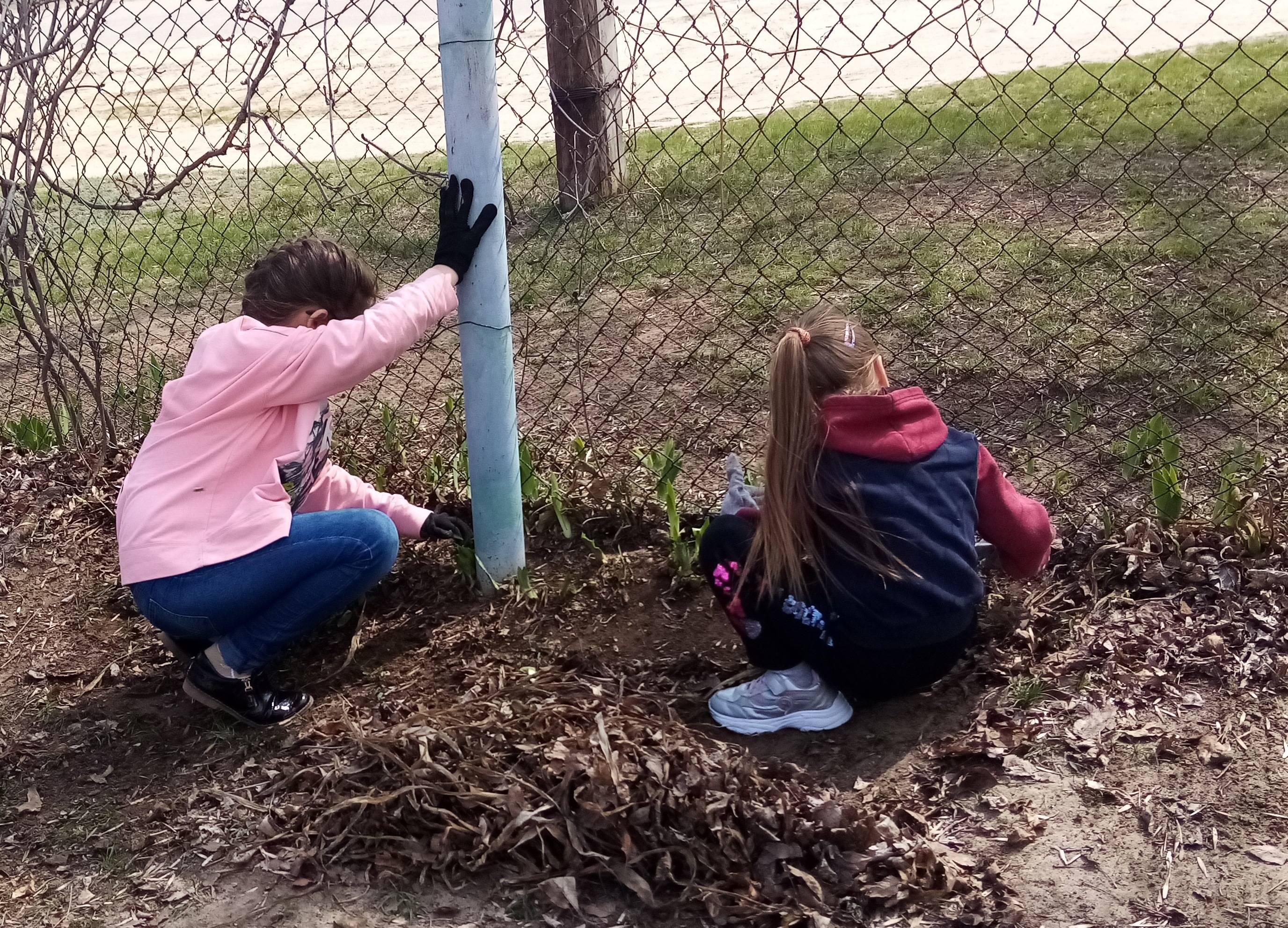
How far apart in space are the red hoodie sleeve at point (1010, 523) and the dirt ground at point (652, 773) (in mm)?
167

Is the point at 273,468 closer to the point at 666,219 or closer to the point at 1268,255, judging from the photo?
the point at 666,219

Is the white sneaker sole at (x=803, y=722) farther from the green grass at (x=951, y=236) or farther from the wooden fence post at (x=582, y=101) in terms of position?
the wooden fence post at (x=582, y=101)

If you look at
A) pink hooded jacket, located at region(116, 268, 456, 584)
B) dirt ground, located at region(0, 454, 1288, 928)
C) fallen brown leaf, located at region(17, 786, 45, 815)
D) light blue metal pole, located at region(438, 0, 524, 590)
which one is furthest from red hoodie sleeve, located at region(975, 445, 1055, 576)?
fallen brown leaf, located at region(17, 786, 45, 815)

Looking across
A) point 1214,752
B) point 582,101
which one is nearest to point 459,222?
point 1214,752

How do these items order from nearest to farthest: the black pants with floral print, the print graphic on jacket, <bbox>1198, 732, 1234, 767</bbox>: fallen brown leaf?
<bbox>1198, 732, 1234, 767</bbox>: fallen brown leaf, the black pants with floral print, the print graphic on jacket

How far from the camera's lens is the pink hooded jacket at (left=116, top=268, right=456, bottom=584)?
2.49m

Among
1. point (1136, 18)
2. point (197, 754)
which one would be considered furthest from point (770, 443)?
point (1136, 18)

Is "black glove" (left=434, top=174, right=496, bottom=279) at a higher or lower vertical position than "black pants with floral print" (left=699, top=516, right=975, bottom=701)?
higher

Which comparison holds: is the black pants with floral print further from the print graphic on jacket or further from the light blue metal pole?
the print graphic on jacket

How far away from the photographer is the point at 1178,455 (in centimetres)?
288

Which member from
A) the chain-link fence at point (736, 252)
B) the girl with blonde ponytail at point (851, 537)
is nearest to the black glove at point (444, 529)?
the chain-link fence at point (736, 252)

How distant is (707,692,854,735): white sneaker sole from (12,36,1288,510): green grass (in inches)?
45.1

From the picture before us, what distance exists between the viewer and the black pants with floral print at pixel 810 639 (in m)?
2.41

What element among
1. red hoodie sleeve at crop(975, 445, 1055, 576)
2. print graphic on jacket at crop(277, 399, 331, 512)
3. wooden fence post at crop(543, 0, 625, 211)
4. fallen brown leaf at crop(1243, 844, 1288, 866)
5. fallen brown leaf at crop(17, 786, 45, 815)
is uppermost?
wooden fence post at crop(543, 0, 625, 211)
